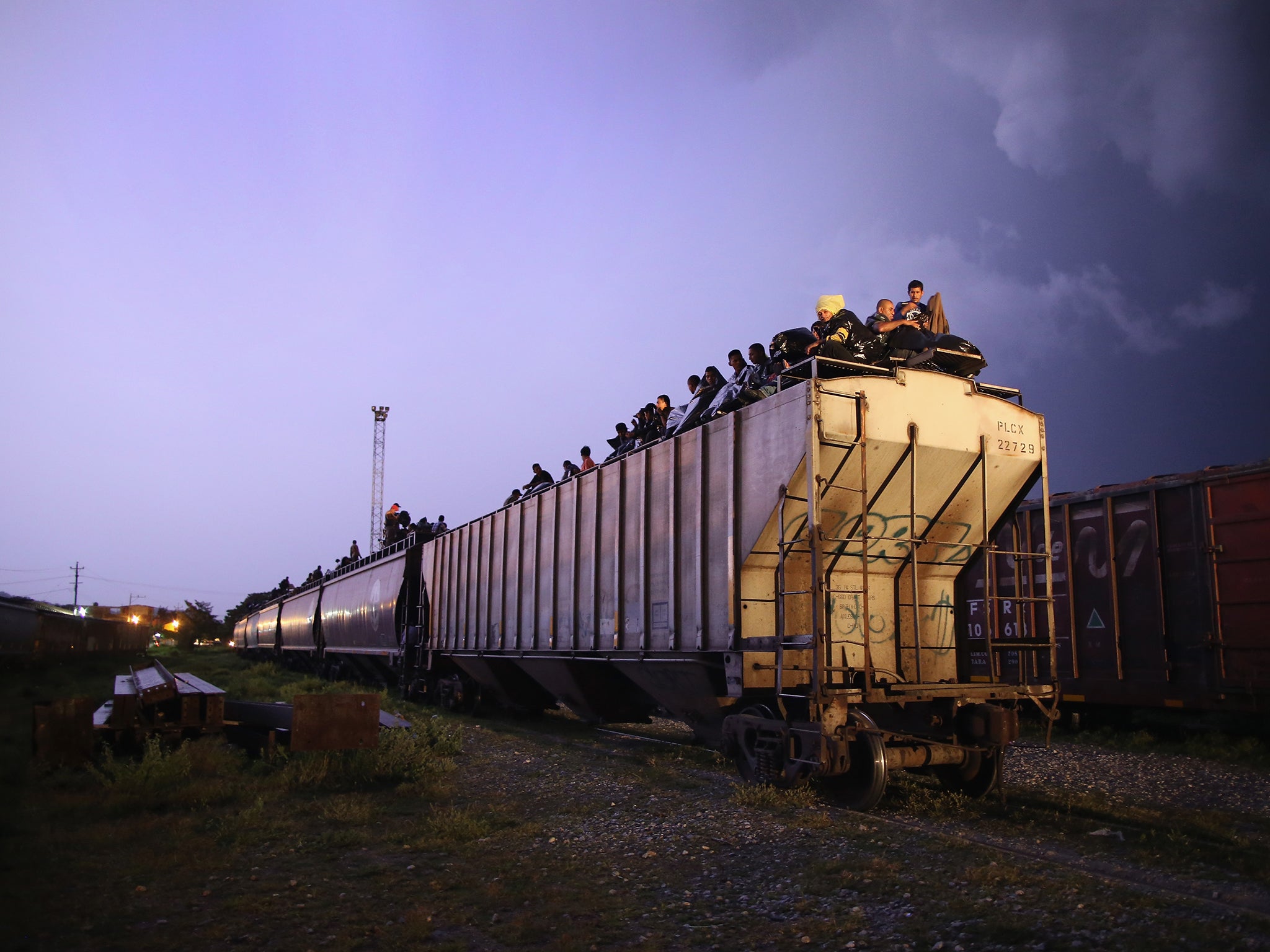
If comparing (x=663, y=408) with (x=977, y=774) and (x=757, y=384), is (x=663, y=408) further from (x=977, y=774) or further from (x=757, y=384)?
(x=977, y=774)

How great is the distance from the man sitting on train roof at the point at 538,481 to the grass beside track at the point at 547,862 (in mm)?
5640

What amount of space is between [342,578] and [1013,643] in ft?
71.4

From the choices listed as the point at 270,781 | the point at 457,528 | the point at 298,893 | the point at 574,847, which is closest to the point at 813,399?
the point at 574,847

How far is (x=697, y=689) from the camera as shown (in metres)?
8.73

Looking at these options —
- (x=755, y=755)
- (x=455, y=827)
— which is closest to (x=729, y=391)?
(x=755, y=755)

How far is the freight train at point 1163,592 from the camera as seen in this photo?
984 cm

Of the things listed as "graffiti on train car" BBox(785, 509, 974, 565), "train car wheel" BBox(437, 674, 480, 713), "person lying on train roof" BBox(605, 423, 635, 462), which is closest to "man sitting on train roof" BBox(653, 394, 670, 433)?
"person lying on train roof" BBox(605, 423, 635, 462)

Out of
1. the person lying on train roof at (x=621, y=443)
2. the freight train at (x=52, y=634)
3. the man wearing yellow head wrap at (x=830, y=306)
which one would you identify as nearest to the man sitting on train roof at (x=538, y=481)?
the person lying on train roof at (x=621, y=443)

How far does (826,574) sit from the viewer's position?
812cm

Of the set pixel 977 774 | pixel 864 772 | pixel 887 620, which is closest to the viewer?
pixel 864 772

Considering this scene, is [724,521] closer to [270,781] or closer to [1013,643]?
[1013,643]

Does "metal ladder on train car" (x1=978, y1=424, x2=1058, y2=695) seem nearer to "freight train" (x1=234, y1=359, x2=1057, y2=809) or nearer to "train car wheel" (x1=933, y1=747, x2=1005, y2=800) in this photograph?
"freight train" (x1=234, y1=359, x2=1057, y2=809)

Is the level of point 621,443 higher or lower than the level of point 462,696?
higher

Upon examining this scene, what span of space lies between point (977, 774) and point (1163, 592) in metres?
4.70
